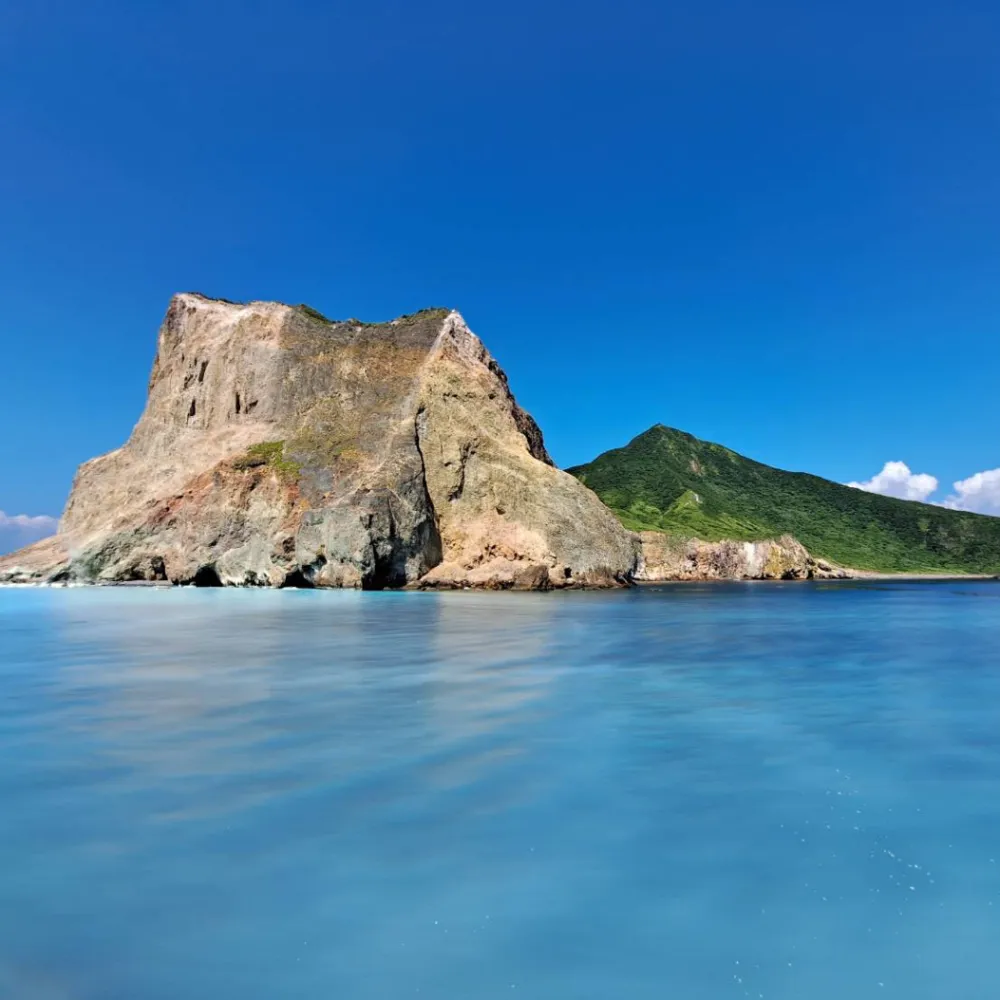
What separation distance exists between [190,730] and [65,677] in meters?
5.88

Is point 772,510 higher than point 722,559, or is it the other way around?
A: point 772,510

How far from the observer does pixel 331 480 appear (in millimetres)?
50938

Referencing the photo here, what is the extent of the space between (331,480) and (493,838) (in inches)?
1850

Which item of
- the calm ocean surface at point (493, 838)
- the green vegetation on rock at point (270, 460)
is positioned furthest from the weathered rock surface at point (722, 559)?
the calm ocean surface at point (493, 838)

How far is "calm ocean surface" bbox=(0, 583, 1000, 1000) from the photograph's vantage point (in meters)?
4.07

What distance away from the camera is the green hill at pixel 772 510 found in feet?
419

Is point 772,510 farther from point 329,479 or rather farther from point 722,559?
point 329,479

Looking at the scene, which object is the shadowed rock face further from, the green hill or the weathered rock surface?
the green hill

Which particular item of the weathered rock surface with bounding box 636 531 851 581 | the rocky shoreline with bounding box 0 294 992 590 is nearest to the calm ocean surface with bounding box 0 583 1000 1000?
the rocky shoreline with bounding box 0 294 992 590

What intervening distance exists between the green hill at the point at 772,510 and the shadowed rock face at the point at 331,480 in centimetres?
5539

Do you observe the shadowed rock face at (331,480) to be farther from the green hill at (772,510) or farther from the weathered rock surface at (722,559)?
the green hill at (772,510)

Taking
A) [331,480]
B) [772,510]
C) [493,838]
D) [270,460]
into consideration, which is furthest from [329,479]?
[772,510]

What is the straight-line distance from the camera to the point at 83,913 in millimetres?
4504

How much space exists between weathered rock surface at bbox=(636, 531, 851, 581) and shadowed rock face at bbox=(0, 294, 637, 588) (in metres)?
33.6
